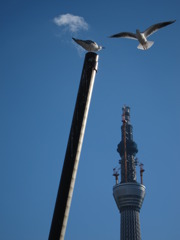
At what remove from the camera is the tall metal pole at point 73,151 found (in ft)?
15.8

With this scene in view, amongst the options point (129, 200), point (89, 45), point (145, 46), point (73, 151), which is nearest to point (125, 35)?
point (145, 46)

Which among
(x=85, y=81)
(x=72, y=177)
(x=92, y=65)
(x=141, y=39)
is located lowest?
(x=72, y=177)

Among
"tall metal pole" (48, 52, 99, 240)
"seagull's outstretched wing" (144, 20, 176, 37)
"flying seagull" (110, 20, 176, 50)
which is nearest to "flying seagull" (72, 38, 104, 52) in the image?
"tall metal pole" (48, 52, 99, 240)

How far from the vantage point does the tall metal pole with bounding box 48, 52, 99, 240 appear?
15.8ft

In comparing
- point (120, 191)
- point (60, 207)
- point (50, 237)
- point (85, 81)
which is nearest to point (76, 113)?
point (85, 81)

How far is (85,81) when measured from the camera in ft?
20.0

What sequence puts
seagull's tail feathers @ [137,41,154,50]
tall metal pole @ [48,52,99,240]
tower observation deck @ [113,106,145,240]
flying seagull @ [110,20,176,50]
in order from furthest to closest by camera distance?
tower observation deck @ [113,106,145,240]
seagull's tail feathers @ [137,41,154,50]
flying seagull @ [110,20,176,50]
tall metal pole @ [48,52,99,240]

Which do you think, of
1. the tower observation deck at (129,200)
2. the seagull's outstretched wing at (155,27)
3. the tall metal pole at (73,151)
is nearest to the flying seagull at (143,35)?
the seagull's outstretched wing at (155,27)

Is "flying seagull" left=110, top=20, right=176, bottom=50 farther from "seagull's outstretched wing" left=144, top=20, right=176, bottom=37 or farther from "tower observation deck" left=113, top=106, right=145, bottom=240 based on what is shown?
"tower observation deck" left=113, top=106, right=145, bottom=240

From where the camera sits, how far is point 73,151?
530 centimetres

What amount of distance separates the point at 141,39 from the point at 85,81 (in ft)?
22.6

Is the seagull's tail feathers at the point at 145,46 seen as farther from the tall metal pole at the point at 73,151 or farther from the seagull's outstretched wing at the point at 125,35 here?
the tall metal pole at the point at 73,151

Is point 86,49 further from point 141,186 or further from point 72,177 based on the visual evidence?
point 141,186

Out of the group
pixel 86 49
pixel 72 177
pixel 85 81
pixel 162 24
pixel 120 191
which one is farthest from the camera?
pixel 120 191
